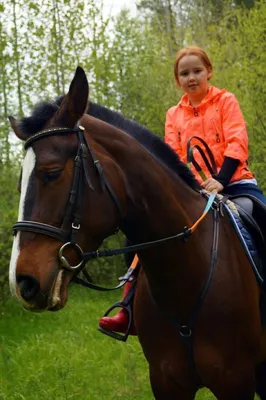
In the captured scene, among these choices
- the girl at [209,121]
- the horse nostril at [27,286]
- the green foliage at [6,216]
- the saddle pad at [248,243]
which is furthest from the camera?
the green foliage at [6,216]

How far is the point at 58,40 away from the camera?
14.5 m

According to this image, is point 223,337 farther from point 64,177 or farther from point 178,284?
point 64,177

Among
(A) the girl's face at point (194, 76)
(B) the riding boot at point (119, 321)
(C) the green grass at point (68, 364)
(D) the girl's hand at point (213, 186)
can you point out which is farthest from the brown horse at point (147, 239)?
(C) the green grass at point (68, 364)

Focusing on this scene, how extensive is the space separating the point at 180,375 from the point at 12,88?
35.2ft

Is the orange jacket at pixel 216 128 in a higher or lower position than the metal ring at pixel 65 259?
higher

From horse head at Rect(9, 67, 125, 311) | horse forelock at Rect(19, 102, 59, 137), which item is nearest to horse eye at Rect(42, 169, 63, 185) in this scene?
horse head at Rect(9, 67, 125, 311)

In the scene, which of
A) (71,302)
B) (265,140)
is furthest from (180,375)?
(265,140)

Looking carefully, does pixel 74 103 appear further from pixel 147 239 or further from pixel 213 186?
pixel 213 186

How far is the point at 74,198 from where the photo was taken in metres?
2.62

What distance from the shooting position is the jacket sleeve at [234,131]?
373 cm

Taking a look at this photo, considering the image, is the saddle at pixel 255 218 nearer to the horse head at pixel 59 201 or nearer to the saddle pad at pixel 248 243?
the saddle pad at pixel 248 243

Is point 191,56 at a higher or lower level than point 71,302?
higher

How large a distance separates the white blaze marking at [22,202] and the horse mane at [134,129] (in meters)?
0.21

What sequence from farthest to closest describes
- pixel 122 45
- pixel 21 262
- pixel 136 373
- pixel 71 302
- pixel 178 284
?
pixel 122 45, pixel 71 302, pixel 136 373, pixel 178 284, pixel 21 262
